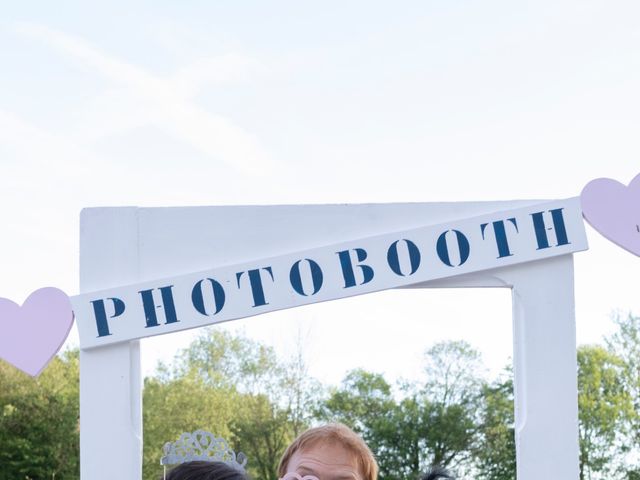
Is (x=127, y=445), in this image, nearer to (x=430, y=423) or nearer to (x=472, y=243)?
(x=472, y=243)

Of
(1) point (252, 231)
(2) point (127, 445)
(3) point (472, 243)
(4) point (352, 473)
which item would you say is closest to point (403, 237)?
(3) point (472, 243)

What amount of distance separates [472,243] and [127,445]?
1622 millimetres

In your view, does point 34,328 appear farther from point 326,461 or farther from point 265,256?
point 326,461

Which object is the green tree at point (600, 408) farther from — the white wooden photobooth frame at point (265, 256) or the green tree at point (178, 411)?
the white wooden photobooth frame at point (265, 256)

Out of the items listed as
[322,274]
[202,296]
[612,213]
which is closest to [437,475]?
[322,274]

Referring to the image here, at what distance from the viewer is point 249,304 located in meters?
4.08

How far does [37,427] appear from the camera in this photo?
2219cm

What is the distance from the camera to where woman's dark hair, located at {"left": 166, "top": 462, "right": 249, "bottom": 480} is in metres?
1.82

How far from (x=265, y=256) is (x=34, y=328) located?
101 cm

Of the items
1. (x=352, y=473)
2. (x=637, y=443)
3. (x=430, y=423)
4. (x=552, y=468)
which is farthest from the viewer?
(x=430, y=423)

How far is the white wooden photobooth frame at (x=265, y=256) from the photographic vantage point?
3.94 meters

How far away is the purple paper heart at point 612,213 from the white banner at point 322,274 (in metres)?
0.05

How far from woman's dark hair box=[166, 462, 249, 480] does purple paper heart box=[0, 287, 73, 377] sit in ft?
7.85

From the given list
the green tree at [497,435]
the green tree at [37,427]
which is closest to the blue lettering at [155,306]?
the green tree at [37,427]
